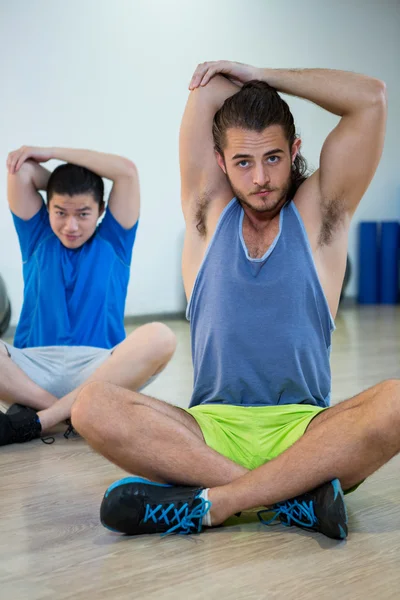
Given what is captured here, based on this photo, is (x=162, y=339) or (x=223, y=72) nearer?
(x=223, y=72)

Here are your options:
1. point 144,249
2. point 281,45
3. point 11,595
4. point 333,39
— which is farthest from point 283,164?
point 333,39

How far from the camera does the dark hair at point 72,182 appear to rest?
3062mm

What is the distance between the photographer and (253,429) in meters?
2.02

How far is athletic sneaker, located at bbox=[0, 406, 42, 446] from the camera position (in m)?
2.80

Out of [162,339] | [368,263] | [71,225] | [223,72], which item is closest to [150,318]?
[368,263]

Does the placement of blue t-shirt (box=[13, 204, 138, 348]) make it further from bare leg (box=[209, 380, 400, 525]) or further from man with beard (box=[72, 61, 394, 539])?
bare leg (box=[209, 380, 400, 525])

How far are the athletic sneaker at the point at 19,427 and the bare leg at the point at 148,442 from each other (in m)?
0.94

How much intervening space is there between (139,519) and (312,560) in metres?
A: 0.38

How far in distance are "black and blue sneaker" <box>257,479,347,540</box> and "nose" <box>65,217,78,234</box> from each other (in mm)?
1437

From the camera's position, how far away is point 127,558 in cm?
174

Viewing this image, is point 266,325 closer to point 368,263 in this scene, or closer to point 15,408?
point 15,408

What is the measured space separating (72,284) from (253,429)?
1250 millimetres

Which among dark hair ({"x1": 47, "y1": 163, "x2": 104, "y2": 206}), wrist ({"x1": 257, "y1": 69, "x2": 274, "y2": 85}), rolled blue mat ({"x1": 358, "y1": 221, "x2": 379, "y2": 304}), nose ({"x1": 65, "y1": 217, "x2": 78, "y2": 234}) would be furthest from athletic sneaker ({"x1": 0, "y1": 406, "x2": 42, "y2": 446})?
rolled blue mat ({"x1": 358, "y1": 221, "x2": 379, "y2": 304})

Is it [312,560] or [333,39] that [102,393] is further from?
[333,39]
